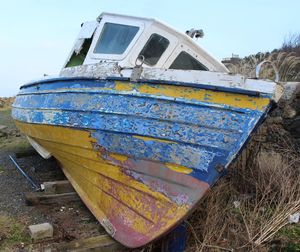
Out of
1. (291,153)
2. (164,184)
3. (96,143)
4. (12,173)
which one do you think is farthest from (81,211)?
(291,153)

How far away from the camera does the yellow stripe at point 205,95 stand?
12.5 feet

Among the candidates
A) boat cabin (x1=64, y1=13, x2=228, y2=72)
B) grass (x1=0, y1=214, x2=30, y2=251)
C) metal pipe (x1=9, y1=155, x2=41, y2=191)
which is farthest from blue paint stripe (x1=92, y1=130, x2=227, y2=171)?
metal pipe (x1=9, y1=155, x2=41, y2=191)

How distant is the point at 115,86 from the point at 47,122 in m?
1.42

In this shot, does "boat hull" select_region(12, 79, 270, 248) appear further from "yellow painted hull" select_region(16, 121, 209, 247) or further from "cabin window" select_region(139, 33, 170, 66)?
"cabin window" select_region(139, 33, 170, 66)

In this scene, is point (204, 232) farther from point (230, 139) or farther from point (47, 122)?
point (47, 122)

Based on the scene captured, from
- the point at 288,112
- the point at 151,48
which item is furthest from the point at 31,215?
the point at 288,112

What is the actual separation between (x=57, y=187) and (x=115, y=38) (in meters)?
2.32

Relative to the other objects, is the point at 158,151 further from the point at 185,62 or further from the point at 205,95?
the point at 185,62

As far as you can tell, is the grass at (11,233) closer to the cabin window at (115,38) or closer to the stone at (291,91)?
the cabin window at (115,38)

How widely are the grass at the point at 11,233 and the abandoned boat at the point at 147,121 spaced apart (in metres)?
0.88

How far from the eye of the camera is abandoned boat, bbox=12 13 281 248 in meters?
3.89

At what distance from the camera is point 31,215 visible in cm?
501

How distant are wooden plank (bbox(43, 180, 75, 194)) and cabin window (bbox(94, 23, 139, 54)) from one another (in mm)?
2010

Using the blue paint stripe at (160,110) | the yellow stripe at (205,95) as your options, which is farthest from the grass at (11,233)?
the yellow stripe at (205,95)
